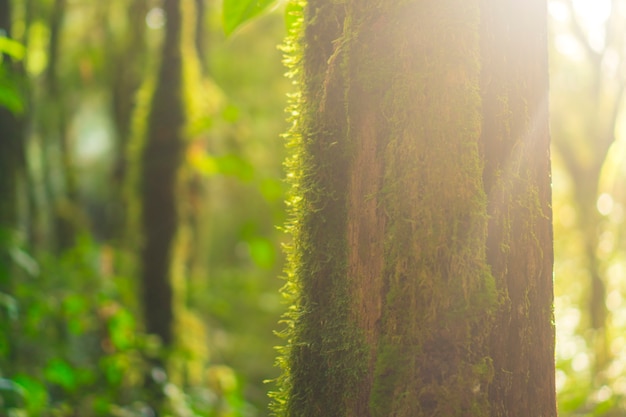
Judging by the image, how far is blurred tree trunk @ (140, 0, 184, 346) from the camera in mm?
5793

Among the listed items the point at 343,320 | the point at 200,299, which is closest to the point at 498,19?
the point at 343,320

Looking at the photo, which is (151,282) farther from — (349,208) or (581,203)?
(581,203)

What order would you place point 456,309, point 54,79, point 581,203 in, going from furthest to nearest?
point 581,203 < point 54,79 < point 456,309

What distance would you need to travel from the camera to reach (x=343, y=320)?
1637mm

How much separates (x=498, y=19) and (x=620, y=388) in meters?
2.49

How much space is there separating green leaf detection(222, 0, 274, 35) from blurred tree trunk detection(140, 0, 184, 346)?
3.95m

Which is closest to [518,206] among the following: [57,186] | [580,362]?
[580,362]

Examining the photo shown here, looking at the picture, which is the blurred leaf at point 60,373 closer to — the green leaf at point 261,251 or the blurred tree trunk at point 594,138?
the green leaf at point 261,251

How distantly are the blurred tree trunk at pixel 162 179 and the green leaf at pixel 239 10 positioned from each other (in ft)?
13.0

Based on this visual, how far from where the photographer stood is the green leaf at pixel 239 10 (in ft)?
6.37

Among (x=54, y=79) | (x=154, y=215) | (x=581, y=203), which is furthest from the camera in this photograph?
(x=581, y=203)

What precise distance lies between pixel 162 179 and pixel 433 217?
462cm

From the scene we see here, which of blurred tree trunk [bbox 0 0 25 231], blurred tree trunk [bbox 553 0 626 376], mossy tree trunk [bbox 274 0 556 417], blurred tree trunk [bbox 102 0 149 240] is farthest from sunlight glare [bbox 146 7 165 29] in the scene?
mossy tree trunk [bbox 274 0 556 417]

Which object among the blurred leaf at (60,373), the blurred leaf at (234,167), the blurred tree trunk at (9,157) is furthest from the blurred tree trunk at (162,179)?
the blurred leaf at (60,373)
